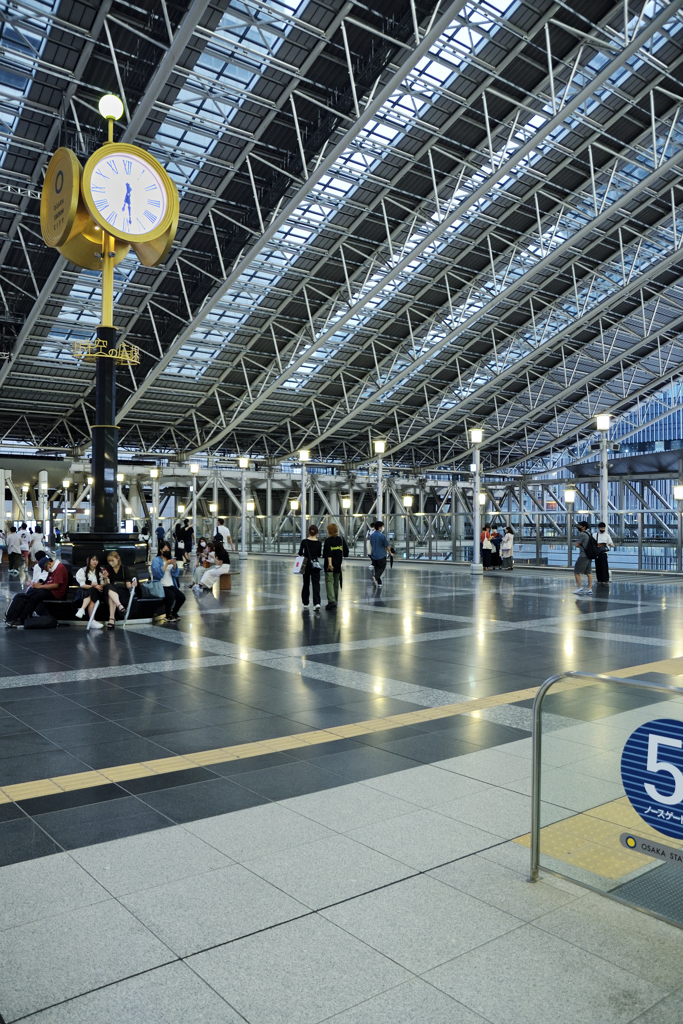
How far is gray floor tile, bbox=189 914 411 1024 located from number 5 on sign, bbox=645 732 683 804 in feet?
4.10

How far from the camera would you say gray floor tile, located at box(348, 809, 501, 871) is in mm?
4070

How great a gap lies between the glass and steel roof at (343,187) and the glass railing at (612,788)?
21.2m

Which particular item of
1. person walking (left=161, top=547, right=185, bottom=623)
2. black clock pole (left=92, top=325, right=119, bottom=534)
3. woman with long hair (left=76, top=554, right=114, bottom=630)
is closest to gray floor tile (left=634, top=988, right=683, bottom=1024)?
woman with long hair (left=76, top=554, right=114, bottom=630)

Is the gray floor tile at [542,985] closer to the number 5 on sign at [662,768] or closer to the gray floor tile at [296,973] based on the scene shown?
the gray floor tile at [296,973]

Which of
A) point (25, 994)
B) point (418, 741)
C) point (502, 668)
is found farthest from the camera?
point (502, 668)

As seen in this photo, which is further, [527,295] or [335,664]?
[527,295]

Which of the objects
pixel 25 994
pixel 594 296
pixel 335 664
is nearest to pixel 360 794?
pixel 25 994

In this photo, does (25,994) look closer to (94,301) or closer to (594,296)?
(94,301)

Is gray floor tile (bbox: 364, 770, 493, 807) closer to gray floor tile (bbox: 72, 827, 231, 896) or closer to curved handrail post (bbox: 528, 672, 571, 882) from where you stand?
curved handrail post (bbox: 528, 672, 571, 882)

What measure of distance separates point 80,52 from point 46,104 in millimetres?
2345

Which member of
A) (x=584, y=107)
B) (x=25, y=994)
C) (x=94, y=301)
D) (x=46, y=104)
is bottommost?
(x=25, y=994)

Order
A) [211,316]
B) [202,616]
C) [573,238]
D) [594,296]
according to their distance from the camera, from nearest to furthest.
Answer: [202,616], [573,238], [211,316], [594,296]

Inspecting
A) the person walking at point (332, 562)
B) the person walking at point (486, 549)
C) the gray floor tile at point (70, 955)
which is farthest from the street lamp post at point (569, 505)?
the gray floor tile at point (70, 955)

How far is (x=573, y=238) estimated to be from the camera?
32.8m
